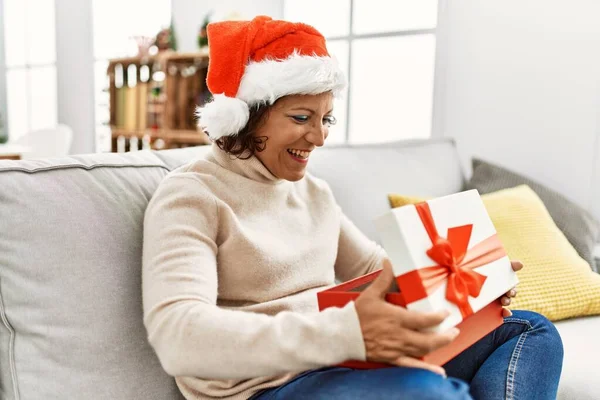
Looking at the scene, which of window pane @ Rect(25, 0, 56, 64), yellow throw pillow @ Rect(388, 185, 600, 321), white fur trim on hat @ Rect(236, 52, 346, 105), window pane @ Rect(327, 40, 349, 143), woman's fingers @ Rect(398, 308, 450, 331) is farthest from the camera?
window pane @ Rect(25, 0, 56, 64)

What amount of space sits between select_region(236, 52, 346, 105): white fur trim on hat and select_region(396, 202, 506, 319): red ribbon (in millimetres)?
365

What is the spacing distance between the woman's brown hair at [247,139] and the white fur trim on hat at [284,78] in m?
0.02

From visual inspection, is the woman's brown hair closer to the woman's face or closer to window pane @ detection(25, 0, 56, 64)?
the woman's face

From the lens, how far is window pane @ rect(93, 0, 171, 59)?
499cm

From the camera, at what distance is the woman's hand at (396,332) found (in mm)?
864

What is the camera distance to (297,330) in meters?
0.89

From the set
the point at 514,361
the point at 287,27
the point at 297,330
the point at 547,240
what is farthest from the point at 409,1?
the point at 297,330

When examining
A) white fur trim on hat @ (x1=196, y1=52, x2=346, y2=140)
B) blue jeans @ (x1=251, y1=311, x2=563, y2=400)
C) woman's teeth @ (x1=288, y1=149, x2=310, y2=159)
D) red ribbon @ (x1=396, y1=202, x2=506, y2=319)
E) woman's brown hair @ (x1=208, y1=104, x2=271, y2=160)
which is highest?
white fur trim on hat @ (x1=196, y1=52, x2=346, y2=140)

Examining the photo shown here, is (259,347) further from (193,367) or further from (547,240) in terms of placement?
(547,240)

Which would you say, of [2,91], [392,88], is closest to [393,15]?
[392,88]

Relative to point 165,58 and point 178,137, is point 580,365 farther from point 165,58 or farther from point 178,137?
point 165,58

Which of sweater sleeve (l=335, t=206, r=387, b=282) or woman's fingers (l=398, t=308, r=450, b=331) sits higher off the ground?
woman's fingers (l=398, t=308, r=450, b=331)

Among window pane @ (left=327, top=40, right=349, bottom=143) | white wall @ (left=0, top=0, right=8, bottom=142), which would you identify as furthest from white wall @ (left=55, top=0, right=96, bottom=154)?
window pane @ (left=327, top=40, right=349, bottom=143)

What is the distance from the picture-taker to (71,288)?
1.07m
